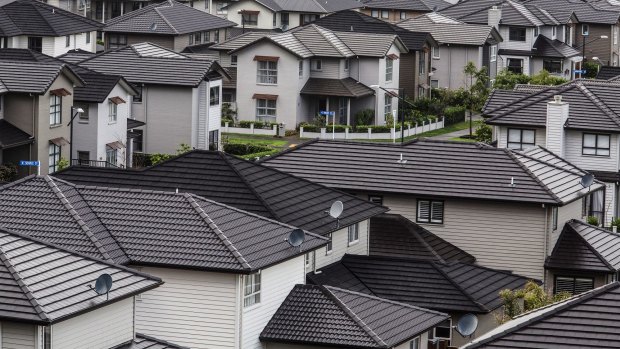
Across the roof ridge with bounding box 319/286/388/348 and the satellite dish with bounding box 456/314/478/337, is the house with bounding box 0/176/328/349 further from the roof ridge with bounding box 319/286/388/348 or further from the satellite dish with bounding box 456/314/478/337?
the satellite dish with bounding box 456/314/478/337

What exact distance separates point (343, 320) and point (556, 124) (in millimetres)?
29576

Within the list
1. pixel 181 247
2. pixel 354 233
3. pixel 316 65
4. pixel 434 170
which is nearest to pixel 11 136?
pixel 434 170

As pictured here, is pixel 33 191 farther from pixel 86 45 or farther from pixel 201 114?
pixel 86 45

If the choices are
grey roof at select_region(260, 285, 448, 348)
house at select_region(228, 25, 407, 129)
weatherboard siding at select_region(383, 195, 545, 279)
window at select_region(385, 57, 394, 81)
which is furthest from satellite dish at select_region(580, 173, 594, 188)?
window at select_region(385, 57, 394, 81)

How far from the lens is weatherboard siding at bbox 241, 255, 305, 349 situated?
155 feet

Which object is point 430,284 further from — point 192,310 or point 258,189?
point 192,310

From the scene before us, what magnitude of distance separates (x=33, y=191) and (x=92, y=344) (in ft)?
29.6

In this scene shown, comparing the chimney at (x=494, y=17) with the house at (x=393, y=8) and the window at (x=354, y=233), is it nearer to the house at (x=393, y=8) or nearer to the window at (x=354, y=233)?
the house at (x=393, y=8)

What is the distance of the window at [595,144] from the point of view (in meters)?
75.4

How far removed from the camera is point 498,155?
64000 millimetres

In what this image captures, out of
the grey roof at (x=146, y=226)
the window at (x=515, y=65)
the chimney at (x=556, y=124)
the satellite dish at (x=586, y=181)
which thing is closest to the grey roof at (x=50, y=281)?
the grey roof at (x=146, y=226)

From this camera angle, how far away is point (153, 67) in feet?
305

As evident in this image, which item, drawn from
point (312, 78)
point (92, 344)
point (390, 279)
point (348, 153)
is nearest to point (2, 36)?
point (312, 78)

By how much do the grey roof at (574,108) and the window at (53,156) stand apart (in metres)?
20.3
